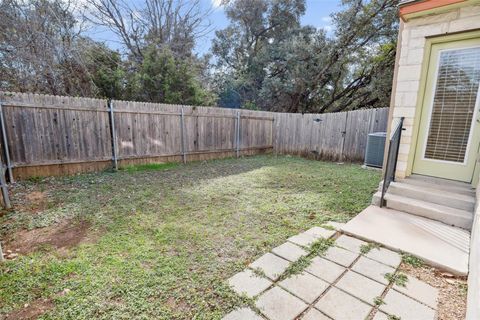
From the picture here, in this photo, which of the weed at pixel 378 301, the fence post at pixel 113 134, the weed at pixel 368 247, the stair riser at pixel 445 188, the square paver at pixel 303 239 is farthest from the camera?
the fence post at pixel 113 134

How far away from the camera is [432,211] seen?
2609mm

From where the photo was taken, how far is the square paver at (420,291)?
59.7 inches

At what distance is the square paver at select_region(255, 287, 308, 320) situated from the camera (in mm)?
1396

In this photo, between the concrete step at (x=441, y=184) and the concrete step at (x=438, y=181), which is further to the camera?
the concrete step at (x=438, y=181)

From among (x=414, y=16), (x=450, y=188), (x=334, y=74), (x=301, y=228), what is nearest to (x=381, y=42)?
(x=334, y=74)

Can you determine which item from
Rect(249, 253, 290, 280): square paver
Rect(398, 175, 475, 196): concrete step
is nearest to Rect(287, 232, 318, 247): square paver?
Rect(249, 253, 290, 280): square paver

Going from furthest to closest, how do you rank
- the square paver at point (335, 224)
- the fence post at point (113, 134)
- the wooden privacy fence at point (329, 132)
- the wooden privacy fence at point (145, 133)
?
1. the wooden privacy fence at point (329, 132)
2. the fence post at point (113, 134)
3. the wooden privacy fence at point (145, 133)
4. the square paver at point (335, 224)

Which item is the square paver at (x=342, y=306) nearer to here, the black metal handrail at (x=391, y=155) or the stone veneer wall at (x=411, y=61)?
the black metal handrail at (x=391, y=155)

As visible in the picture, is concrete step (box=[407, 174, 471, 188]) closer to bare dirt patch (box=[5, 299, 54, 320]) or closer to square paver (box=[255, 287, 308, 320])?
square paver (box=[255, 287, 308, 320])

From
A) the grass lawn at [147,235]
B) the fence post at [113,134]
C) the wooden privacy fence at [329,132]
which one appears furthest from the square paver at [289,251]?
the wooden privacy fence at [329,132]

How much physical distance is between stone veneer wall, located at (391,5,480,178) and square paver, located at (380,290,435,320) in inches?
83.6

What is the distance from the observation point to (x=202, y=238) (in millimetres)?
2312

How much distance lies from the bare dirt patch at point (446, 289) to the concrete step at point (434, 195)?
3.87 ft

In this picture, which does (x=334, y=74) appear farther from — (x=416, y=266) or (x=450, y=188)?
(x=416, y=266)
